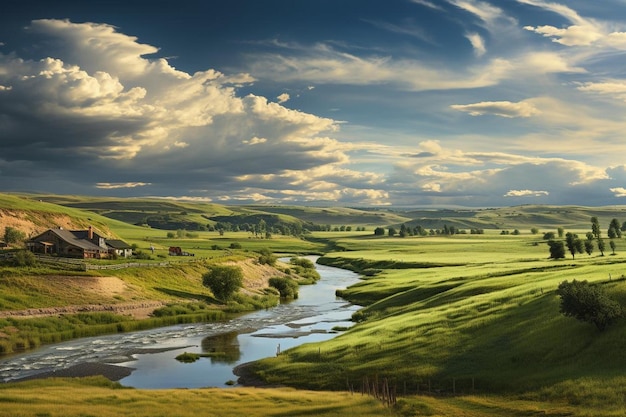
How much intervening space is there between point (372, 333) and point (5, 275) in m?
75.6

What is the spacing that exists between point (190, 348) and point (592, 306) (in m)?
54.9

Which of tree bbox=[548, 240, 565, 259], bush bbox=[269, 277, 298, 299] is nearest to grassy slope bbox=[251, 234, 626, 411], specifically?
bush bbox=[269, 277, 298, 299]

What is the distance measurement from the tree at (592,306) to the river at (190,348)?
1495 inches

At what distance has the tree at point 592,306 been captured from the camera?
5412 cm

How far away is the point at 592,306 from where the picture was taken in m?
54.2

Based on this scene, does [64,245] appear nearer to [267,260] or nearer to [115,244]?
[115,244]

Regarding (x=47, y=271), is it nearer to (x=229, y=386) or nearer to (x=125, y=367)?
(x=125, y=367)

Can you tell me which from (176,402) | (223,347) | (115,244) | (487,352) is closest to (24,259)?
(115,244)

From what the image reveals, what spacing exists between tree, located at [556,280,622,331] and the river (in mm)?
37961

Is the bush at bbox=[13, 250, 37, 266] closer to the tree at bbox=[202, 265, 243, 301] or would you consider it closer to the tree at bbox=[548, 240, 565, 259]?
the tree at bbox=[202, 265, 243, 301]

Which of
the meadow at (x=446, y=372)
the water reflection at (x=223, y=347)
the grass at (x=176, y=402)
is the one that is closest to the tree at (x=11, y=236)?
the water reflection at (x=223, y=347)

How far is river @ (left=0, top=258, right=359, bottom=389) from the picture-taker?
220 feet

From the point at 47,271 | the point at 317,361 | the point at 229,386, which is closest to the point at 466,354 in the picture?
the point at 317,361

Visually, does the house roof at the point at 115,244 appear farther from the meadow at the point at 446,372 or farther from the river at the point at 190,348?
the meadow at the point at 446,372
